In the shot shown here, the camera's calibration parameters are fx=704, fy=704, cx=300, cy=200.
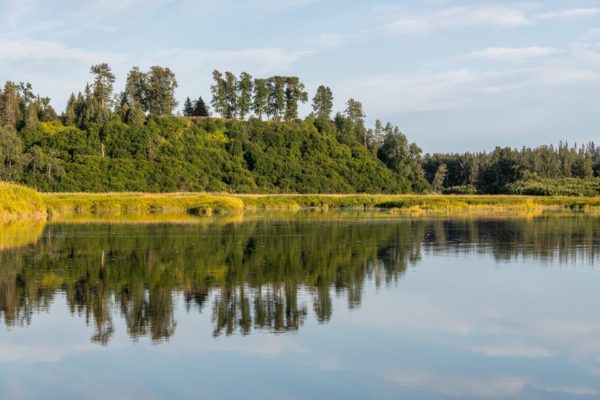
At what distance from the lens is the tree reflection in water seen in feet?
67.6

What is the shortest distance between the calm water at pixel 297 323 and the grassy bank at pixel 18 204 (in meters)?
27.4

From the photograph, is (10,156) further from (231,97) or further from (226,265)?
(226,265)

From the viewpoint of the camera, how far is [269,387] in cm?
1396

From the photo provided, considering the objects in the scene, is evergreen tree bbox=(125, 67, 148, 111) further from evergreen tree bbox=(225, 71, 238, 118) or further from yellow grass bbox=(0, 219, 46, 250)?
yellow grass bbox=(0, 219, 46, 250)

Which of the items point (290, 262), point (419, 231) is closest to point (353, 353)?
point (290, 262)

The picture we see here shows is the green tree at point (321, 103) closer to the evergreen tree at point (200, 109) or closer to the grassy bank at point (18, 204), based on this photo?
the evergreen tree at point (200, 109)

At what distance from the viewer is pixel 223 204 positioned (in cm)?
8456

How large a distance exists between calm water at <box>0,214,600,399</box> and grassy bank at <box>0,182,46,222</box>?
2744cm

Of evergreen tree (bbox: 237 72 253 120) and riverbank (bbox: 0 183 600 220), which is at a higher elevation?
evergreen tree (bbox: 237 72 253 120)

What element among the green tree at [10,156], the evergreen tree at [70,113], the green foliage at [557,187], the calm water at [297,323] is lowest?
the calm water at [297,323]

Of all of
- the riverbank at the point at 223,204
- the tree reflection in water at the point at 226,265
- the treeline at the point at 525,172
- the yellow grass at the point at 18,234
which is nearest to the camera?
the tree reflection in water at the point at 226,265

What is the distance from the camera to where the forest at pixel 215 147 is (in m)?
121

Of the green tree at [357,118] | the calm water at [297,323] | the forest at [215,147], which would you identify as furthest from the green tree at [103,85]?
the calm water at [297,323]

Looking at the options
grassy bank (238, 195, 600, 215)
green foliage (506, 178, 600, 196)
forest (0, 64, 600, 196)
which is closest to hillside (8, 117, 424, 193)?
forest (0, 64, 600, 196)
